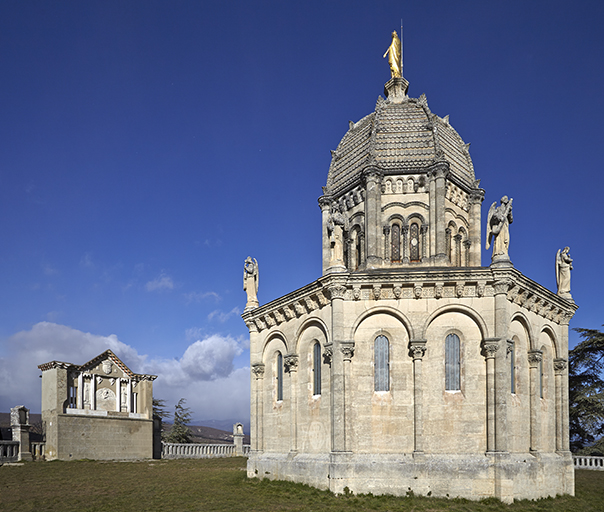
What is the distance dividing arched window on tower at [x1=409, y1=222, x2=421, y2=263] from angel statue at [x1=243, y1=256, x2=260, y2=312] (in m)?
7.95

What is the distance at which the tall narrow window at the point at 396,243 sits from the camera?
26.2 meters

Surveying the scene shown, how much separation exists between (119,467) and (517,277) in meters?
24.9

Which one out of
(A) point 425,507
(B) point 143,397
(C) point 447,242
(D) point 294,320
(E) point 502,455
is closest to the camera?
(A) point 425,507

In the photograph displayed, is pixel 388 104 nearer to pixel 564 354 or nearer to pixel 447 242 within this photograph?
pixel 447 242

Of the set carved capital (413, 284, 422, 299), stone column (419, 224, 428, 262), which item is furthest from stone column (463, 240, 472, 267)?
carved capital (413, 284, 422, 299)

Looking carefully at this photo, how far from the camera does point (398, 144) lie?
1091 inches

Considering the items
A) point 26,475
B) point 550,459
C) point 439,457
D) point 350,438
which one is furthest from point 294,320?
point 26,475

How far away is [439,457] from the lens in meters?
20.5

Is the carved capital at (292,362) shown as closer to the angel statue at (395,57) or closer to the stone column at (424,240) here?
the stone column at (424,240)

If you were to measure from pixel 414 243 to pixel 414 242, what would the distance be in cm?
5

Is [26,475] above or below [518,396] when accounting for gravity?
below

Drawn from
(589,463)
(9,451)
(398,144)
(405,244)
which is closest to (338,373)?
(405,244)

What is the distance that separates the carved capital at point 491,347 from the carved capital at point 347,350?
5079 mm

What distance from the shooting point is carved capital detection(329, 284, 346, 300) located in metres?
21.8
